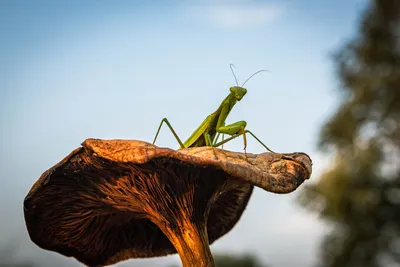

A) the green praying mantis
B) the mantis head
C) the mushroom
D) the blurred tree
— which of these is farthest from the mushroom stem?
the blurred tree

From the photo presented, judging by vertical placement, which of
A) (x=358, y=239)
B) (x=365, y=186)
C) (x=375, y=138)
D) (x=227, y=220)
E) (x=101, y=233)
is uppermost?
(x=375, y=138)

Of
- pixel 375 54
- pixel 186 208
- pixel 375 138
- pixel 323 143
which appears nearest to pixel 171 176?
pixel 186 208

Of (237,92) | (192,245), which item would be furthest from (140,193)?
(237,92)

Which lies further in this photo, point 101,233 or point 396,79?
point 396,79

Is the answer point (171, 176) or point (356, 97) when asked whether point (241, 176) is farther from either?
point (356, 97)

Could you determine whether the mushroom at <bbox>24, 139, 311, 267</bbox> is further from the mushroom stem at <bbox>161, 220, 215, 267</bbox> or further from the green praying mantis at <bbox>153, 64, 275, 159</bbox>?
the green praying mantis at <bbox>153, 64, 275, 159</bbox>

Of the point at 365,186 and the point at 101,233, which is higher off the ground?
the point at 365,186

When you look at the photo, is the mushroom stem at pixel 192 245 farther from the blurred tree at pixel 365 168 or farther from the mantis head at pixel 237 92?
the blurred tree at pixel 365 168
